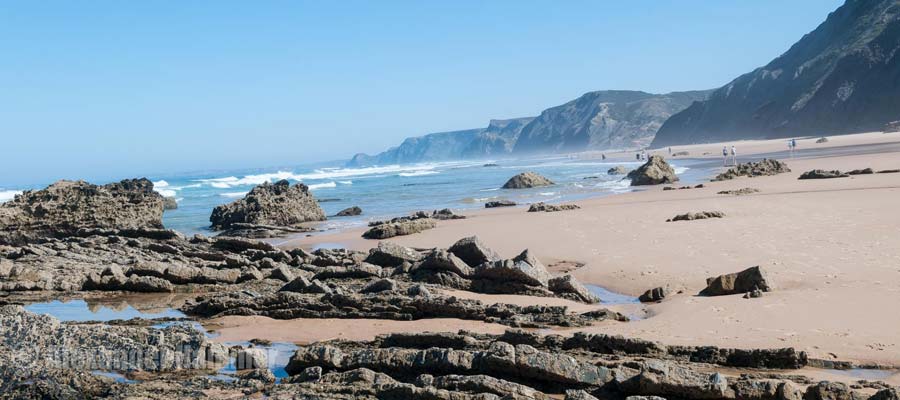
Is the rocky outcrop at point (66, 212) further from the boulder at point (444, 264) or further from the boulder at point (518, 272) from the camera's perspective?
the boulder at point (518, 272)

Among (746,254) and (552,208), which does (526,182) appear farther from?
(746,254)

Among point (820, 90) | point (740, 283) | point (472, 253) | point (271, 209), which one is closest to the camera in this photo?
point (740, 283)

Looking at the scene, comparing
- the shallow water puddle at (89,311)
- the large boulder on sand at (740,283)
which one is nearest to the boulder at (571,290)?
the large boulder on sand at (740,283)

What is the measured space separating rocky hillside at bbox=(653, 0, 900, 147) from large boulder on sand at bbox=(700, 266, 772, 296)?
64.6 meters

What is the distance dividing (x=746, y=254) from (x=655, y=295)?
2833 millimetres

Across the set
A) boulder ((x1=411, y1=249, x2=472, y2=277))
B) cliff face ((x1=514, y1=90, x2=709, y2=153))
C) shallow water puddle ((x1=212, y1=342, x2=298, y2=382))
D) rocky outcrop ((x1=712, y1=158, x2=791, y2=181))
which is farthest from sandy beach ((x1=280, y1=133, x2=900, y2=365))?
cliff face ((x1=514, y1=90, x2=709, y2=153))

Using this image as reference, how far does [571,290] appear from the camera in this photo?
9.45 metres

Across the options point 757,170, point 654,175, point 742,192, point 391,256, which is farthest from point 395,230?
point 757,170

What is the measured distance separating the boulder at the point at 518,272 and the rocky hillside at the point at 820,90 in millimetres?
64701

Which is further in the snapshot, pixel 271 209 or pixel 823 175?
Result: pixel 271 209

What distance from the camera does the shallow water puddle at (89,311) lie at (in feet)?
30.9

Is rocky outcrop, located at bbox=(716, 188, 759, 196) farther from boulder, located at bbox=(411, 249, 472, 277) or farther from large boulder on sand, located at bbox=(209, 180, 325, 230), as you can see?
large boulder on sand, located at bbox=(209, 180, 325, 230)

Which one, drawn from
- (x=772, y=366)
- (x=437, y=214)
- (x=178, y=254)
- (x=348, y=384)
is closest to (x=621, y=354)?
(x=772, y=366)

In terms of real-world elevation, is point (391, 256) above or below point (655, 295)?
above
